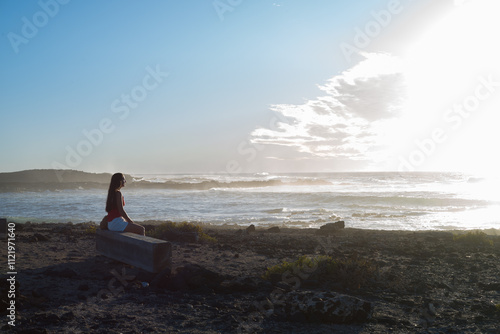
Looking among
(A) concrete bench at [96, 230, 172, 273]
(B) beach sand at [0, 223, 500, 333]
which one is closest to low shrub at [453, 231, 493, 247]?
(B) beach sand at [0, 223, 500, 333]

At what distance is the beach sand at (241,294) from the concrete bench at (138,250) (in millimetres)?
164

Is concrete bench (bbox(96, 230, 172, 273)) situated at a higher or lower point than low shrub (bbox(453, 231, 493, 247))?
higher

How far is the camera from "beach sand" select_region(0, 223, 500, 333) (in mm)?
4637

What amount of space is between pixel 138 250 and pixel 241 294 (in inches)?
79.8

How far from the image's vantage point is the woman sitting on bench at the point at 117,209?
738 centimetres

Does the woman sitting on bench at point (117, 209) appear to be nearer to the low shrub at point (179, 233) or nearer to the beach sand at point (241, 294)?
the beach sand at point (241, 294)

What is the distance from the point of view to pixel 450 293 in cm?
629

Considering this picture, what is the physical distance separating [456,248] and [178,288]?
305 inches

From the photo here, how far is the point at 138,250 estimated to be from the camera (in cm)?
660

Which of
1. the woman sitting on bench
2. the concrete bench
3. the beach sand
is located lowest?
the beach sand

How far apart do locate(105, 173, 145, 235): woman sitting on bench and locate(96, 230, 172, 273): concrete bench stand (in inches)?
7.0

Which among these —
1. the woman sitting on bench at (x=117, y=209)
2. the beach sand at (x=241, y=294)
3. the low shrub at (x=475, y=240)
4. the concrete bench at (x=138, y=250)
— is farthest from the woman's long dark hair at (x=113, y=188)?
the low shrub at (x=475, y=240)

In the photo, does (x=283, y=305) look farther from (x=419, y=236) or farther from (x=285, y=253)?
(x=419, y=236)

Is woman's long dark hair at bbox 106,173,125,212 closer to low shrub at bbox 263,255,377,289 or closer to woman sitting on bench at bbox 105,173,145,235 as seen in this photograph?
woman sitting on bench at bbox 105,173,145,235
